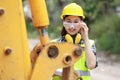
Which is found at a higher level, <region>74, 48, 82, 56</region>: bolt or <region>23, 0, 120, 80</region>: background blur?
<region>74, 48, 82, 56</region>: bolt

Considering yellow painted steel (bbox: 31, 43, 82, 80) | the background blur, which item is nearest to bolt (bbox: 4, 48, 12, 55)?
yellow painted steel (bbox: 31, 43, 82, 80)

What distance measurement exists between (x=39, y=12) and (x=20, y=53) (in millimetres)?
326

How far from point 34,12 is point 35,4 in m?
0.05

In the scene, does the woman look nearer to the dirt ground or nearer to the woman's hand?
the woman's hand

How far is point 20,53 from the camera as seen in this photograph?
8.98 ft

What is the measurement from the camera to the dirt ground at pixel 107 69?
12.7 m

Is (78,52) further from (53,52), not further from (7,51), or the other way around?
(7,51)

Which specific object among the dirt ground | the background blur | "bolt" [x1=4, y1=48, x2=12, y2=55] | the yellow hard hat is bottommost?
the dirt ground

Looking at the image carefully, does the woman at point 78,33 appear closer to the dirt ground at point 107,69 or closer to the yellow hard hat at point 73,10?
the yellow hard hat at point 73,10

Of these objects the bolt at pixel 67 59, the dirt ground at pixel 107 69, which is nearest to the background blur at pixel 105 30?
the dirt ground at pixel 107 69

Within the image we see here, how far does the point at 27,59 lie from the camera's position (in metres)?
2.78

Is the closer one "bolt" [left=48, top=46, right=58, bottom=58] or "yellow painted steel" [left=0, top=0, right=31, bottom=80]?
"yellow painted steel" [left=0, top=0, right=31, bottom=80]

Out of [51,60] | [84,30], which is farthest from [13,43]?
[84,30]

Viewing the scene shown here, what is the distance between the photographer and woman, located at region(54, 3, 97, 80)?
350cm
